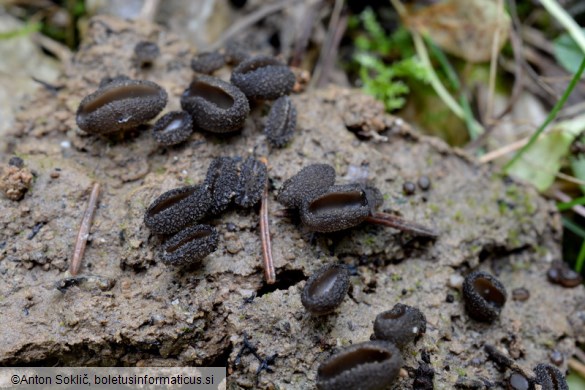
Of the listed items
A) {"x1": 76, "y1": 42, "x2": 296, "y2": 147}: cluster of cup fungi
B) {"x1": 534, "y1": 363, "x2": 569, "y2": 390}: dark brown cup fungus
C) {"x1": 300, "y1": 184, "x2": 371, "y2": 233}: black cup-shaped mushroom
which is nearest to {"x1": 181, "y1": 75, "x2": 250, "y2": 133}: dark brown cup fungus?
{"x1": 76, "y1": 42, "x2": 296, "y2": 147}: cluster of cup fungi

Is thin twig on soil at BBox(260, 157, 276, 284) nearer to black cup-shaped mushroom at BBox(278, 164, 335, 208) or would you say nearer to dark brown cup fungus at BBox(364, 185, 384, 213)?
black cup-shaped mushroom at BBox(278, 164, 335, 208)

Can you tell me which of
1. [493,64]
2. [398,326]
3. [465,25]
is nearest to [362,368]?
[398,326]

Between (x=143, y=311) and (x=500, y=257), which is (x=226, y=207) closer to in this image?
(x=143, y=311)

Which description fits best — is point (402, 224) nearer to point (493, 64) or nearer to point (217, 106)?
point (217, 106)

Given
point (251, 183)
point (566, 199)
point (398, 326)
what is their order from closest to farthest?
point (398, 326) → point (251, 183) → point (566, 199)

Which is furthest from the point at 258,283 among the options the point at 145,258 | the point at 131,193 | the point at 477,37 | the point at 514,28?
the point at 514,28
